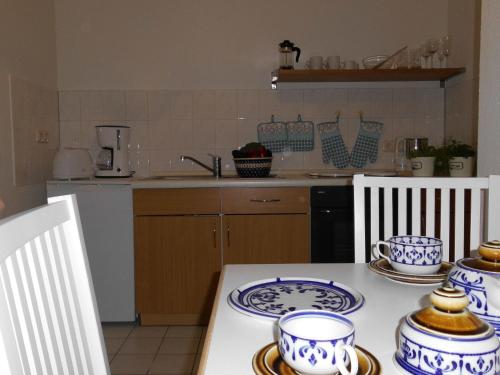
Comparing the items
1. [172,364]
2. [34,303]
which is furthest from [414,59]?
[34,303]

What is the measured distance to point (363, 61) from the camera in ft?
10.2

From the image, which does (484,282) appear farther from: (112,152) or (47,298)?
(112,152)

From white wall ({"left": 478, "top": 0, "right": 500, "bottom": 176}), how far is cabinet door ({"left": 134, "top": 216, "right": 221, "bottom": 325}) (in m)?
1.43

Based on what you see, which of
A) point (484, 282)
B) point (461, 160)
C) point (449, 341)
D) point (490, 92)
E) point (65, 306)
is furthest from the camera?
point (461, 160)

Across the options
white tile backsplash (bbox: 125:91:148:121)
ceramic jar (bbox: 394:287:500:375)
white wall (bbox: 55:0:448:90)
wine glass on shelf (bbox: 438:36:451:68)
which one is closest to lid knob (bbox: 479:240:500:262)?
ceramic jar (bbox: 394:287:500:375)

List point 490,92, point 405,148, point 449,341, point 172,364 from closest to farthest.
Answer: point 449,341 < point 490,92 < point 172,364 < point 405,148

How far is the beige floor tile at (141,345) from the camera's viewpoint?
7.79 feet

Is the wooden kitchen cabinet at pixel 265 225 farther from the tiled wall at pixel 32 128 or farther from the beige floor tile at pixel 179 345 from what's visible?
the tiled wall at pixel 32 128

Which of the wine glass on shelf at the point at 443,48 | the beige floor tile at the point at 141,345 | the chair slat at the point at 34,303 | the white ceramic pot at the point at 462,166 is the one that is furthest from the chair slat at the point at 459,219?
the wine glass on shelf at the point at 443,48

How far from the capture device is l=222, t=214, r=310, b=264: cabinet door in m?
2.63

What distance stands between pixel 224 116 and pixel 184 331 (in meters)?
1.44

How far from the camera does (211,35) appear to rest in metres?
3.17

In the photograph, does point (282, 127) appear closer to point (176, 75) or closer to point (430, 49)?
point (176, 75)

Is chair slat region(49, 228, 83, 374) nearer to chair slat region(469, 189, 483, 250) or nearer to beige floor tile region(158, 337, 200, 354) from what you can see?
chair slat region(469, 189, 483, 250)
